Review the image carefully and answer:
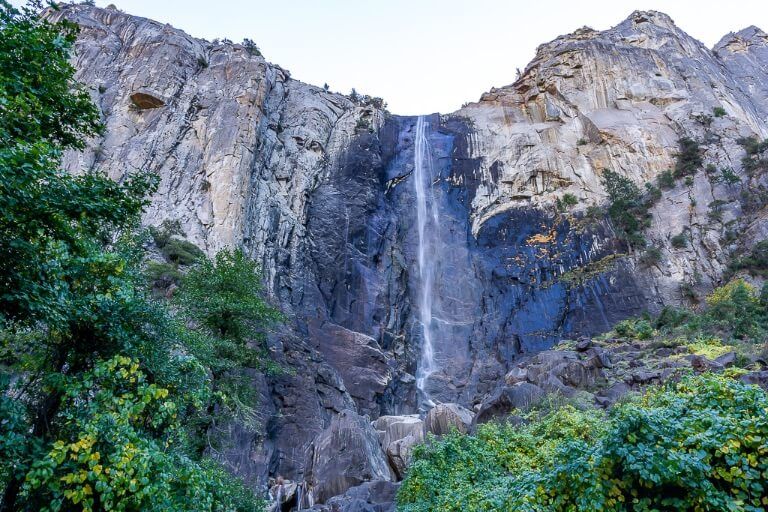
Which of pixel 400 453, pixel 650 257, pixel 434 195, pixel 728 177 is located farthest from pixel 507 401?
pixel 728 177

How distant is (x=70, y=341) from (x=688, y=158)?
4518 cm

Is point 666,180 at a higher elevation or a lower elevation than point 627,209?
higher

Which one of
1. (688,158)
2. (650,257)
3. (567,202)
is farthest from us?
(567,202)

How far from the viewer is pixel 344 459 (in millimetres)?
17594

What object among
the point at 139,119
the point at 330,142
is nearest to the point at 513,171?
the point at 330,142

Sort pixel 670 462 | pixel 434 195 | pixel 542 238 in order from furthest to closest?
pixel 434 195 < pixel 542 238 < pixel 670 462

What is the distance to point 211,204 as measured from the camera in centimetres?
3067

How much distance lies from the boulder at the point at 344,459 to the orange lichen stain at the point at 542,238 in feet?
81.3

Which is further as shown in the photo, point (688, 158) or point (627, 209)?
point (688, 158)

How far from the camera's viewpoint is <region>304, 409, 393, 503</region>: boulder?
16.9m

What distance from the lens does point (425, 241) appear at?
4119 cm

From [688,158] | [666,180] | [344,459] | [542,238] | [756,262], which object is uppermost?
[688,158]

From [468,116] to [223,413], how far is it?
42032 mm

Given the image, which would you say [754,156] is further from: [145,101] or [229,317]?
[145,101]
